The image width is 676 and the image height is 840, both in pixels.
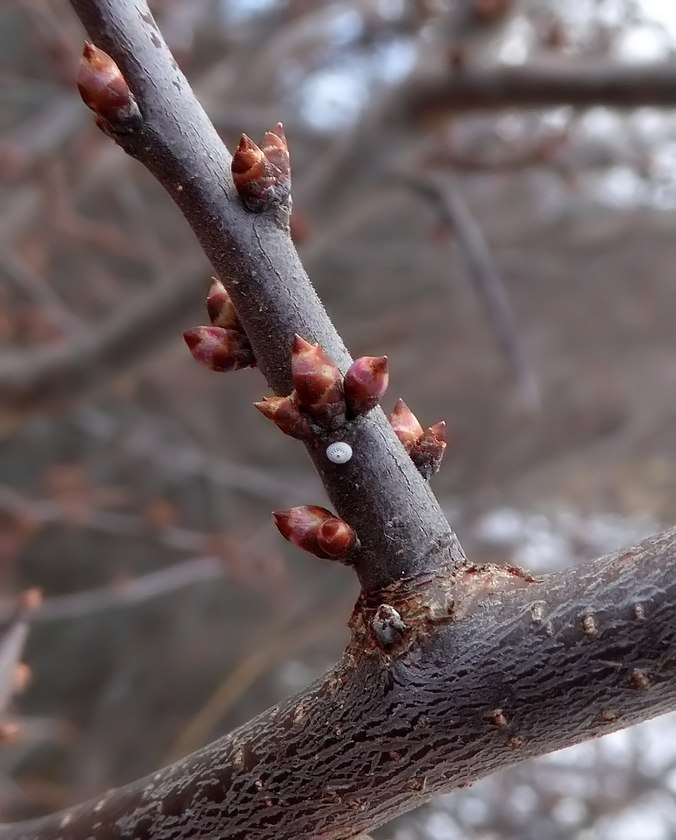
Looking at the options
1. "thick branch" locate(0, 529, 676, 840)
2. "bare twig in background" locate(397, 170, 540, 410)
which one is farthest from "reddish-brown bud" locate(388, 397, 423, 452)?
"bare twig in background" locate(397, 170, 540, 410)

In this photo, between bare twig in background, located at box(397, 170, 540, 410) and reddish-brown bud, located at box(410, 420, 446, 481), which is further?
bare twig in background, located at box(397, 170, 540, 410)

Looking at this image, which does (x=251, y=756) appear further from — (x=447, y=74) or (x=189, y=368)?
(x=189, y=368)

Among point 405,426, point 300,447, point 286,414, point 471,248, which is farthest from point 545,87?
point 300,447

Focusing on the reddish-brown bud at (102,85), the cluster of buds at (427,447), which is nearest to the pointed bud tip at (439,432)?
the cluster of buds at (427,447)

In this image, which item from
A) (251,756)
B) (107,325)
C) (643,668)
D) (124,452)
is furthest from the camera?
(124,452)

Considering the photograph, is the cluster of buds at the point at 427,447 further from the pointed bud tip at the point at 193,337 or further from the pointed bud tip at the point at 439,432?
the pointed bud tip at the point at 193,337

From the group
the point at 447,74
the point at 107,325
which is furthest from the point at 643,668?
the point at 107,325

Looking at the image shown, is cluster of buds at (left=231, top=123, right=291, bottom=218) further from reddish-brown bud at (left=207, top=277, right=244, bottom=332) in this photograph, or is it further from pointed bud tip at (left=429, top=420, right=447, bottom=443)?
pointed bud tip at (left=429, top=420, right=447, bottom=443)
